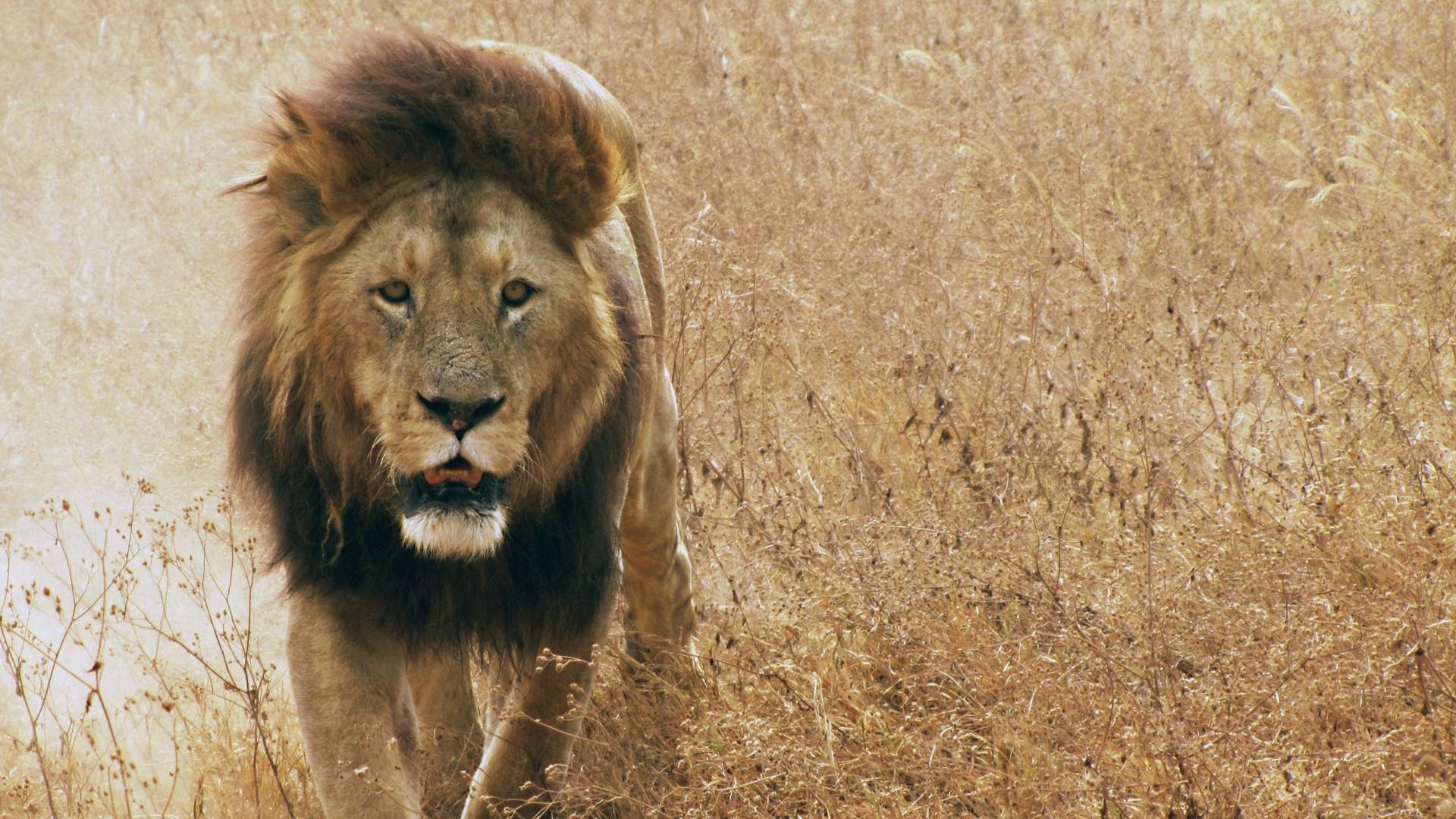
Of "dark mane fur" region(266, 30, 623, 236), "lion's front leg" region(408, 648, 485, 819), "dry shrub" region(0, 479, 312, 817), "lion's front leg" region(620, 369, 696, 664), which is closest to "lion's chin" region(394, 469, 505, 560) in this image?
"dark mane fur" region(266, 30, 623, 236)

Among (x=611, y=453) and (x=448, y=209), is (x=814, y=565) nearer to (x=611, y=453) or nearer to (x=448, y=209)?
(x=611, y=453)

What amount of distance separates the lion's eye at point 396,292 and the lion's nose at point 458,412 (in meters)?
0.22

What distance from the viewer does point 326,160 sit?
2.93m

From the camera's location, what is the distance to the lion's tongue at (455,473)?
9.22ft

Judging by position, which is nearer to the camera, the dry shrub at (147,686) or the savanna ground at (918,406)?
the savanna ground at (918,406)

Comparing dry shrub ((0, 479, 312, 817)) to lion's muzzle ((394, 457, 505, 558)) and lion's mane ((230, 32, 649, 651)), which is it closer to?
lion's mane ((230, 32, 649, 651))

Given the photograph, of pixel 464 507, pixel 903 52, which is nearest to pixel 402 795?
pixel 464 507

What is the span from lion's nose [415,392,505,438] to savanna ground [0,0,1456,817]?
0.84 meters

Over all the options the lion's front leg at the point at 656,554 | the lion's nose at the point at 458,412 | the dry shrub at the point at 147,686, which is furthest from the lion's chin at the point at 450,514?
the lion's front leg at the point at 656,554

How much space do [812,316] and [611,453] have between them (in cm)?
231

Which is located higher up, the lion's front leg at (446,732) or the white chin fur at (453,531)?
the white chin fur at (453,531)

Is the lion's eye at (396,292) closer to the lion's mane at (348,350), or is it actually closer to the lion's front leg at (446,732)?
the lion's mane at (348,350)

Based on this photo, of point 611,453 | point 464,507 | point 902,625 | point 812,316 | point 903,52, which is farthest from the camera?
point 903,52

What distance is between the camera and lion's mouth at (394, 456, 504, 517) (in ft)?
9.35
